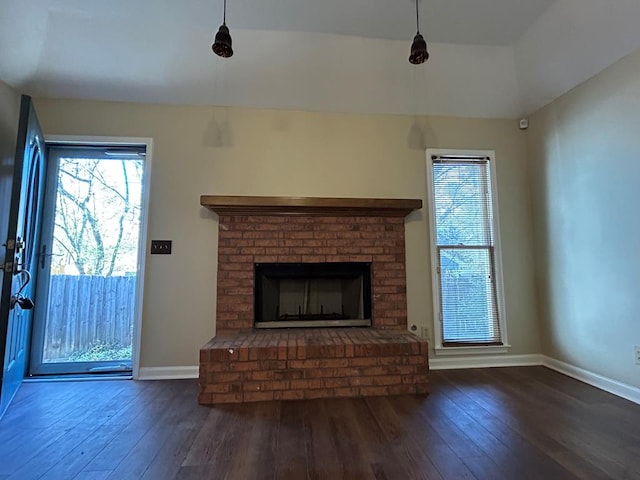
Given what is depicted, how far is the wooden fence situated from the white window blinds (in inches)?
118

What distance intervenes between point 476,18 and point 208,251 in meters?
2.94

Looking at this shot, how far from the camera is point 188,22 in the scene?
248 cm

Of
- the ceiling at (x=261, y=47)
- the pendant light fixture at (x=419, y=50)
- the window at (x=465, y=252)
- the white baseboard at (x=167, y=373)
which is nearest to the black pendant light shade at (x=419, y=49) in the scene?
the pendant light fixture at (x=419, y=50)

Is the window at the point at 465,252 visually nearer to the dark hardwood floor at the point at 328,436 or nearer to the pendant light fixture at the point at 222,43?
the dark hardwood floor at the point at 328,436

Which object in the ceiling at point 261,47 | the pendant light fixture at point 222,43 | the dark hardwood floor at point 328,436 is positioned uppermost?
the ceiling at point 261,47

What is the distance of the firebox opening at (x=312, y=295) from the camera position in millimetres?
3010

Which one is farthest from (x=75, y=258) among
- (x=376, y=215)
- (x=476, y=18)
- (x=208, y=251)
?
(x=476, y=18)

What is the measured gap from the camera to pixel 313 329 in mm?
2924

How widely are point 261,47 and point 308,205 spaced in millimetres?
1366

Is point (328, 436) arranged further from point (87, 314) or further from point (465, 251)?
point (87, 314)

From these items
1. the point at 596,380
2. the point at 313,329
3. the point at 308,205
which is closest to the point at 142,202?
the point at 308,205

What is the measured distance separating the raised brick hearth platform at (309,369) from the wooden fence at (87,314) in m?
1.15

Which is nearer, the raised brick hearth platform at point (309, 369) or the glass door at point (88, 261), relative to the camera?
the raised brick hearth platform at point (309, 369)

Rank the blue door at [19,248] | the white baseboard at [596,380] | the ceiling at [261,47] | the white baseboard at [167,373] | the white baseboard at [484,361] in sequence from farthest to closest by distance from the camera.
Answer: the white baseboard at [484,361], the white baseboard at [167,373], the ceiling at [261,47], the white baseboard at [596,380], the blue door at [19,248]
